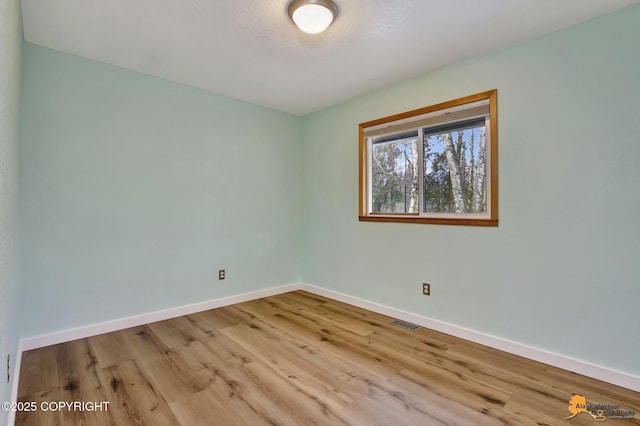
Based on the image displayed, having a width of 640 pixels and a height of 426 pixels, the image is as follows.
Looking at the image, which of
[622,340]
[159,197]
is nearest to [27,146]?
[159,197]

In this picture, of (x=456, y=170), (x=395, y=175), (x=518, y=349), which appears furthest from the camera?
(x=395, y=175)

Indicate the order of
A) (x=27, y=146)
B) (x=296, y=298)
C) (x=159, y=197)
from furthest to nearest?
1. (x=296, y=298)
2. (x=159, y=197)
3. (x=27, y=146)

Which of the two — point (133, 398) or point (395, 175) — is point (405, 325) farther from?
point (133, 398)

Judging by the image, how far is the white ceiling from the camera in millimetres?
1947

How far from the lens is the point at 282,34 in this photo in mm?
2244

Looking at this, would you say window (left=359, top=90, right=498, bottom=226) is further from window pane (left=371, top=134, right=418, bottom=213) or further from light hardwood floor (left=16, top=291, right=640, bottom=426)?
light hardwood floor (left=16, top=291, right=640, bottom=426)

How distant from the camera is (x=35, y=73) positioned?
94.3 inches

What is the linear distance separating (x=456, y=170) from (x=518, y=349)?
1.53 meters

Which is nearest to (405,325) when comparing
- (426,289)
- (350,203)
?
(426,289)

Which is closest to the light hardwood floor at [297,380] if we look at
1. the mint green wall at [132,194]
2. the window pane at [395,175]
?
the mint green wall at [132,194]

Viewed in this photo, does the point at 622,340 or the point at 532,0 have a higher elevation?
the point at 532,0

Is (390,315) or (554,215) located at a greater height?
(554,215)

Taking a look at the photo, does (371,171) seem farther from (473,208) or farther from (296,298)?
(296,298)

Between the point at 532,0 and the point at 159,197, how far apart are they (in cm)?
331
